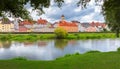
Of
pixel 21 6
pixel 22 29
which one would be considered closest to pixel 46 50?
pixel 21 6

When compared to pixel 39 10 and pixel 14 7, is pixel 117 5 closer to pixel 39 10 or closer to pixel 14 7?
pixel 39 10

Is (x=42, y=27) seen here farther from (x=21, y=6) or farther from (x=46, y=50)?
(x=21, y=6)

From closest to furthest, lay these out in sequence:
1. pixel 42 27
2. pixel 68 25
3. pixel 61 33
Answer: pixel 61 33
pixel 68 25
pixel 42 27

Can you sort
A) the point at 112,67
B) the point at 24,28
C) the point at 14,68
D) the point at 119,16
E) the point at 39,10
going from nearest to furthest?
the point at 14,68 → the point at 112,67 → the point at 39,10 → the point at 119,16 → the point at 24,28

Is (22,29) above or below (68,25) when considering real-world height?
below

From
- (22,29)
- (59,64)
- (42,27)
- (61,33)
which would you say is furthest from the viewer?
(42,27)

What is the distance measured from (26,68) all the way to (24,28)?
477 ft

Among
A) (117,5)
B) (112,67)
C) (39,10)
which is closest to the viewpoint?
(112,67)

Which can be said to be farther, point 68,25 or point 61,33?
point 68,25

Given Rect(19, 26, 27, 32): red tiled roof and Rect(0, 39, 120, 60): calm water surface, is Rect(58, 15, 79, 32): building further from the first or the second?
Rect(0, 39, 120, 60): calm water surface

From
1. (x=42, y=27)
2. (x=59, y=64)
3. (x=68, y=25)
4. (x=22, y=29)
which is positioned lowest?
(x=59, y=64)

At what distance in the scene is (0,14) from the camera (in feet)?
70.1

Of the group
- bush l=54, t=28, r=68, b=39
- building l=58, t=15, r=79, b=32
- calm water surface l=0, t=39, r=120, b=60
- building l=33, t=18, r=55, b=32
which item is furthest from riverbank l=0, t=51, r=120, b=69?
building l=33, t=18, r=55, b=32

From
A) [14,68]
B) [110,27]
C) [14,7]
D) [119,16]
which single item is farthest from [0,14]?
[110,27]
